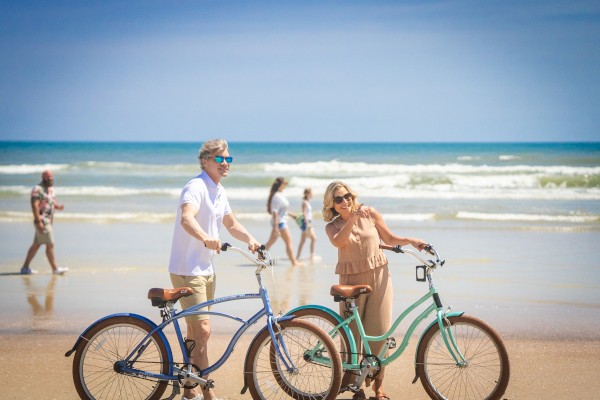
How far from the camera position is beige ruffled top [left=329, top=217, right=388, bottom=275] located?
5.27m

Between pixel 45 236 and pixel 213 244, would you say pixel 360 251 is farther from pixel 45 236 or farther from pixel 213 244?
pixel 45 236

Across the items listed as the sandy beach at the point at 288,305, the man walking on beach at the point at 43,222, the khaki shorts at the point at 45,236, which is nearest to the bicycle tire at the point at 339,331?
the sandy beach at the point at 288,305

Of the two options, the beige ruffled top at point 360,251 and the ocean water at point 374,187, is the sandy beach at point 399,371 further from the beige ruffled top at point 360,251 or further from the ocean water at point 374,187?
the ocean water at point 374,187

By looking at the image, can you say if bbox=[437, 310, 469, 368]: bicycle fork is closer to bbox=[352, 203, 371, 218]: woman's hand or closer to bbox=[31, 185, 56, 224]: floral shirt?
bbox=[352, 203, 371, 218]: woman's hand

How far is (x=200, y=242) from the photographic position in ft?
16.6

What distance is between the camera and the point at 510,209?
74.0 feet

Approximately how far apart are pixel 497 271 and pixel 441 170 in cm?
3632

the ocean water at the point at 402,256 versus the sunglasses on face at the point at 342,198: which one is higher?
the sunglasses on face at the point at 342,198

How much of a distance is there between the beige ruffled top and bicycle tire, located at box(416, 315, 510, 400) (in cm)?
62

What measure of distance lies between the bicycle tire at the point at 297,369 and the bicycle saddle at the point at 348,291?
0.35 m

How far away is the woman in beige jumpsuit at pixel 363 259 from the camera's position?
5227 millimetres

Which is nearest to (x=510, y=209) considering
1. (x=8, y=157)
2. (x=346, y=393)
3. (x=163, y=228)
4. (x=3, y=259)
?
(x=163, y=228)

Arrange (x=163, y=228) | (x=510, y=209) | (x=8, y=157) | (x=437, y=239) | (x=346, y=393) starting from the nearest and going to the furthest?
(x=346, y=393) < (x=437, y=239) < (x=163, y=228) < (x=510, y=209) < (x=8, y=157)

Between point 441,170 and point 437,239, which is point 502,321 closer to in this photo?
point 437,239
